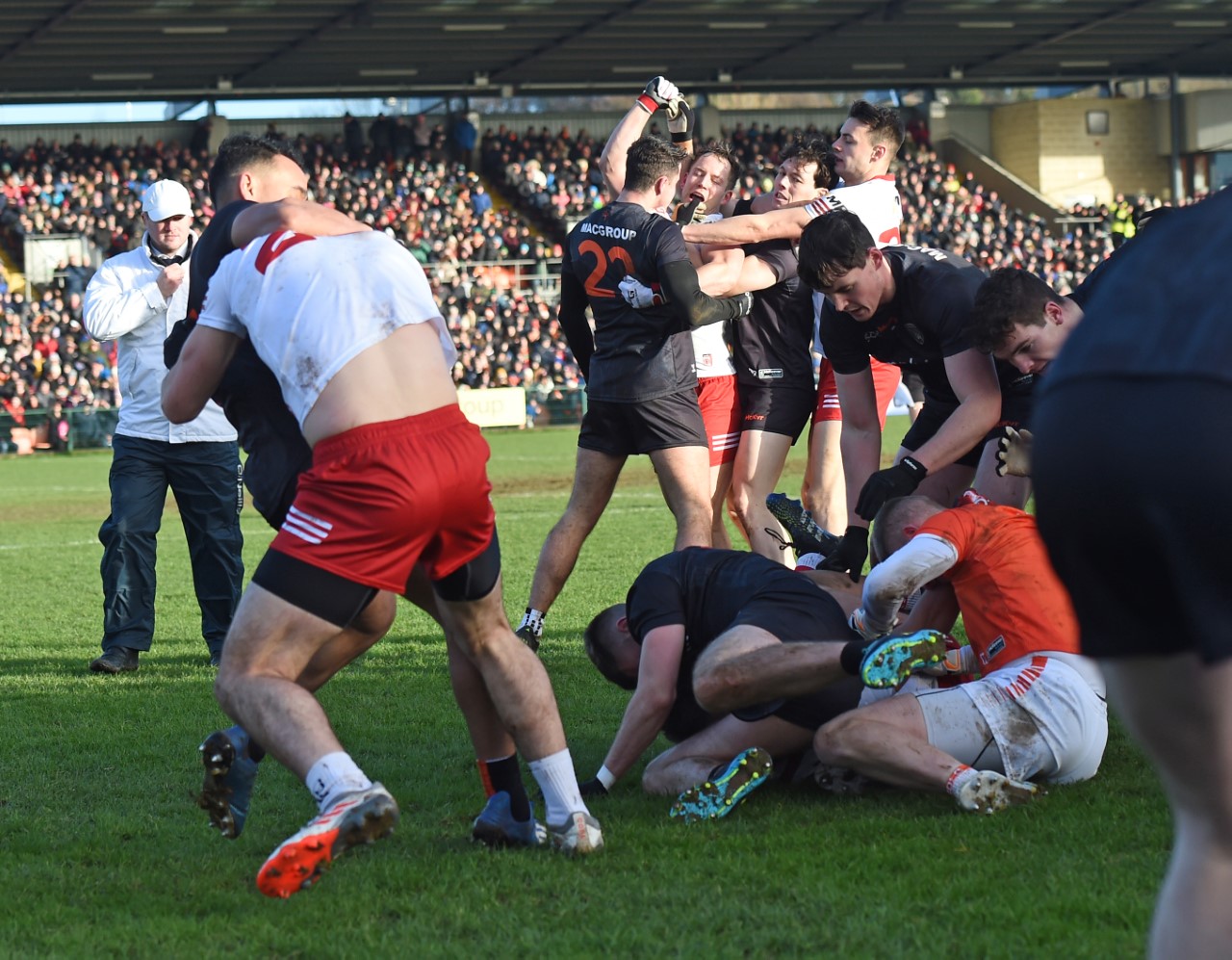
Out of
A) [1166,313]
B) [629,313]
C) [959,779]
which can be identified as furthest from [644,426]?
[1166,313]

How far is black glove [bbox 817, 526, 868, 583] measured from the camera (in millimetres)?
5902

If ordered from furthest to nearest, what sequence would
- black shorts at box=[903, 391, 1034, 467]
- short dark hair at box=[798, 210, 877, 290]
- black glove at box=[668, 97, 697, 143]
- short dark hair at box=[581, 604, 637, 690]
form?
black glove at box=[668, 97, 697, 143] < black shorts at box=[903, 391, 1034, 467] < short dark hair at box=[798, 210, 877, 290] < short dark hair at box=[581, 604, 637, 690]

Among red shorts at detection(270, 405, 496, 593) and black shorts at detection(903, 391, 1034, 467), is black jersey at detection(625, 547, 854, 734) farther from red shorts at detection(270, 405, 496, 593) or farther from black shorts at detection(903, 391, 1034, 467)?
black shorts at detection(903, 391, 1034, 467)

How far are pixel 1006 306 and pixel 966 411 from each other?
556 mm

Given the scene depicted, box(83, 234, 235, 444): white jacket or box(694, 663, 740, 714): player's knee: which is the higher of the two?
box(83, 234, 235, 444): white jacket

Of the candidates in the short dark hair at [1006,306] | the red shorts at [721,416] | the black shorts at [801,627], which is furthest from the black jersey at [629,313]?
the black shorts at [801,627]

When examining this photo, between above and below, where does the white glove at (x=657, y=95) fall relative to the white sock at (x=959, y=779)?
above

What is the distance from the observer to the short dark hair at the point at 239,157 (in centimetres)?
501

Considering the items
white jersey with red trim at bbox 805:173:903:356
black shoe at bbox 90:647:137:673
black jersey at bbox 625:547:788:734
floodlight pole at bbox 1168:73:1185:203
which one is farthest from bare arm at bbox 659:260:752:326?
floodlight pole at bbox 1168:73:1185:203

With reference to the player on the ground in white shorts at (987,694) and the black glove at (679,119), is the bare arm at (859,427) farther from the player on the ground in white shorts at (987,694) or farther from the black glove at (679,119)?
the player on the ground in white shorts at (987,694)

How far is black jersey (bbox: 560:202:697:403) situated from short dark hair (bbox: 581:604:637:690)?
205 cm

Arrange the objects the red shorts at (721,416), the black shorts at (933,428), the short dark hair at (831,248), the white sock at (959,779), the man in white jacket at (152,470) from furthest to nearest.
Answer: the red shorts at (721,416)
the man in white jacket at (152,470)
the black shorts at (933,428)
the short dark hair at (831,248)
the white sock at (959,779)

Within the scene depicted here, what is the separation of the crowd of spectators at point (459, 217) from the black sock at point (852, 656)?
1035 inches

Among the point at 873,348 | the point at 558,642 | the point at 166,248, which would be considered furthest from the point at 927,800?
the point at 166,248
